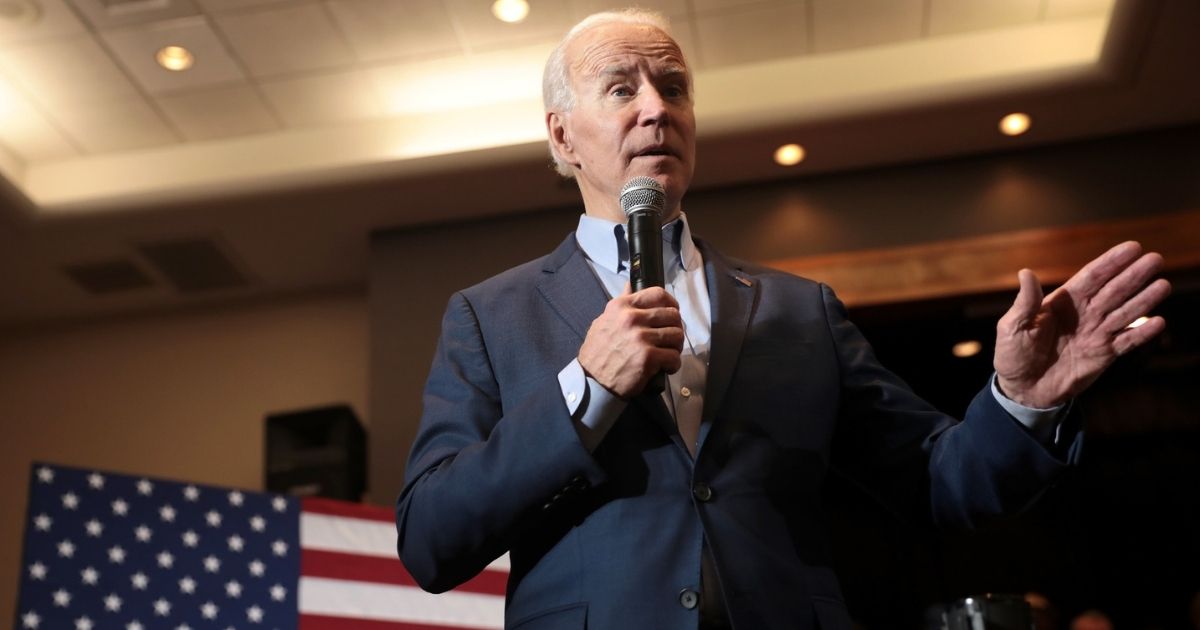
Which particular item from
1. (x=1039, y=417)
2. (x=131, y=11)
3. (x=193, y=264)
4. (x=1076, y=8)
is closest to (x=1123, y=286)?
(x=1039, y=417)

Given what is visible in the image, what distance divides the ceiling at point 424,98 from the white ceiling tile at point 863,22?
0.01 m

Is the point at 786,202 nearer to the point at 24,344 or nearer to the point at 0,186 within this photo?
the point at 0,186

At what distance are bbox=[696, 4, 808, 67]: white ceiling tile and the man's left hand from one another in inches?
160

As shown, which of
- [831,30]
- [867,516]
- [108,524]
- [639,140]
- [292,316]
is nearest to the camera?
[639,140]

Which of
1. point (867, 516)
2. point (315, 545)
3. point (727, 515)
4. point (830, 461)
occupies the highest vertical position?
point (867, 516)

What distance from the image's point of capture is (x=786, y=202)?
6020 mm

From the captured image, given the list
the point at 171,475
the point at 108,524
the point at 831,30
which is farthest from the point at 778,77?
the point at 171,475

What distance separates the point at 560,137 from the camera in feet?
6.45

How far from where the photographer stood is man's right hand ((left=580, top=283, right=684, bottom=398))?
130 centimetres

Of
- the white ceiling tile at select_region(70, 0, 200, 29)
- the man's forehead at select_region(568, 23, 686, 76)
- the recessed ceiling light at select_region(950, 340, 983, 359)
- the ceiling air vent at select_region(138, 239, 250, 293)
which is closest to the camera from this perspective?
the man's forehead at select_region(568, 23, 686, 76)

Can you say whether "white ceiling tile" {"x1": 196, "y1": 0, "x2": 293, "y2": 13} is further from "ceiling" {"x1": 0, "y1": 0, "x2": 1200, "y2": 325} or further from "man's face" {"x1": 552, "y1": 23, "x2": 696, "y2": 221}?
"man's face" {"x1": 552, "y1": 23, "x2": 696, "y2": 221}

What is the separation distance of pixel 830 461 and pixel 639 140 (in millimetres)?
493

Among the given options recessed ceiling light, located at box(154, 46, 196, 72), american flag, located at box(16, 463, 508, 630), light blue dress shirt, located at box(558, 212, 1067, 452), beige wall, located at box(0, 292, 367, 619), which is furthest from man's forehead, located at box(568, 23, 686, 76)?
beige wall, located at box(0, 292, 367, 619)

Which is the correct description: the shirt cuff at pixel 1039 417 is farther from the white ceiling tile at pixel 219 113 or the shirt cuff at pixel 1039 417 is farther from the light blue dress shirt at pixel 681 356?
the white ceiling tile at pixel 219 113
